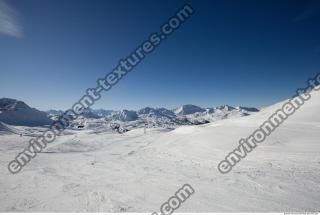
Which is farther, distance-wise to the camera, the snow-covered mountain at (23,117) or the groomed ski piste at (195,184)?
the snow-covered mountain at (23,117)

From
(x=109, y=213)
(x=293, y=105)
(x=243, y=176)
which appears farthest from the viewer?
(x=293, y=105)

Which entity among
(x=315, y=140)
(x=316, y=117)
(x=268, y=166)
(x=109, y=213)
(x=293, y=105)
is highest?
(x=293, y=105)

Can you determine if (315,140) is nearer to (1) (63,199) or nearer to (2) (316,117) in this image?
(2) (316,117)

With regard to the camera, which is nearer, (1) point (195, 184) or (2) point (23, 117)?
(1) point (195, 184)

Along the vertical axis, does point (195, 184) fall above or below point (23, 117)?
below

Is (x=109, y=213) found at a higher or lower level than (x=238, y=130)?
lower

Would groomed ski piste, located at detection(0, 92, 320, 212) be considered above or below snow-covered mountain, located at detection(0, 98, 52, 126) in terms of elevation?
below

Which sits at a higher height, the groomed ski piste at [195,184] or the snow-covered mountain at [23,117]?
the snow-covered mountain at [23,117]

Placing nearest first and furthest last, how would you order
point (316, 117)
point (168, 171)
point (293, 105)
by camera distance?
1. point (168, 171)
2. point (316, 117)
3. point (293, 105)

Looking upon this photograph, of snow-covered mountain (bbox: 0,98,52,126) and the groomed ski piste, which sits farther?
snow-covered mountain (bbox: 0,98,52,126)

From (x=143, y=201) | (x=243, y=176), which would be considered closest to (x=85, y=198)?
(x=143, y=201)

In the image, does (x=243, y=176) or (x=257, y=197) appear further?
(x=243, y=176)
